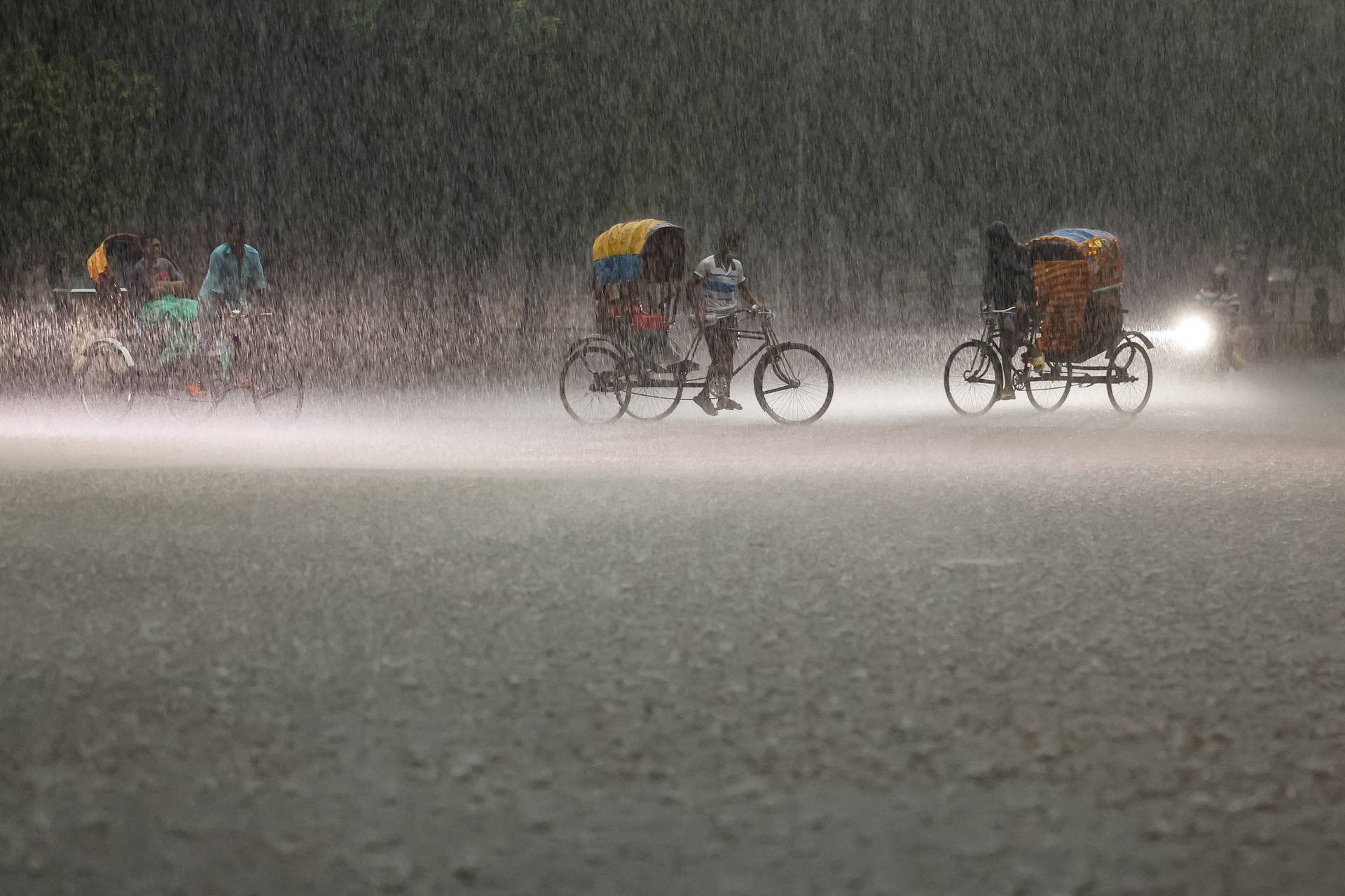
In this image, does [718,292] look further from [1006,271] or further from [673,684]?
[673,684]

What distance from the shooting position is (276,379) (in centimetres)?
1688

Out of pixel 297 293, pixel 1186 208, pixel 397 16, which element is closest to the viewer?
pixel 397 16

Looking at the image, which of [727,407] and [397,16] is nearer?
[727,407]

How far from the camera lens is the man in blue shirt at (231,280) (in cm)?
1648

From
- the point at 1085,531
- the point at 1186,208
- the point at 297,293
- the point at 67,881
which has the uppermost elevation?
the point at 1186,208

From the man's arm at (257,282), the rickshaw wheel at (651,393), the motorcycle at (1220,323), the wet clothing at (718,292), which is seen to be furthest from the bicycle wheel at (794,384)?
the motorcycle at (1220,323)

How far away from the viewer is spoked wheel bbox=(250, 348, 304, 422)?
16.9 metres

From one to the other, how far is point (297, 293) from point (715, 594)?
30.9m

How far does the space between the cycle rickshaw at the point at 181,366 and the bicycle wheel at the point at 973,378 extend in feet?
20.4

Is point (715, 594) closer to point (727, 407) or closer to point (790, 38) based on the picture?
point (727, 407)

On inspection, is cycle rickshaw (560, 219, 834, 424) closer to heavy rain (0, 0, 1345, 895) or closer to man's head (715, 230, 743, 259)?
heavy rain (0, 0, 1345, 895)

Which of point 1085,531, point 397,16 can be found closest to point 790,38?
point 397,16

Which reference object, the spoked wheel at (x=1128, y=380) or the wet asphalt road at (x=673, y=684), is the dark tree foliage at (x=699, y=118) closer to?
the spoked wheel at (x=1128, y=380)

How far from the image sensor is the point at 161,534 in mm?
9125
